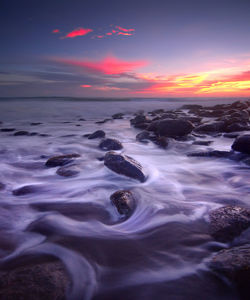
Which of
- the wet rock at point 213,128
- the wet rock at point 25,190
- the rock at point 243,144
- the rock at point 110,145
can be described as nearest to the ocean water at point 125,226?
the wet rock at point 25,190

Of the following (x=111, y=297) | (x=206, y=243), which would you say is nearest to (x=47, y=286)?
(x=111, y=297)

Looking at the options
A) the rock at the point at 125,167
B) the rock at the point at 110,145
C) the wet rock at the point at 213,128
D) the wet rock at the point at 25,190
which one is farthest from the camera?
the wet rock at the point at 213,128

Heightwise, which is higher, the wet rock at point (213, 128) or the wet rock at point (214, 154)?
the wet rock at point (213, 128)

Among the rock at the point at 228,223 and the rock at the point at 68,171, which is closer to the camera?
the rock at the point at 228,223

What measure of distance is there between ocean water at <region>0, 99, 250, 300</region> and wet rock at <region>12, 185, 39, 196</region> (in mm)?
37

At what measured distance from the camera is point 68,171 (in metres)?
3.19

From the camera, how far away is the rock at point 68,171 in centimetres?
312

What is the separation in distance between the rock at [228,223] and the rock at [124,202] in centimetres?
75

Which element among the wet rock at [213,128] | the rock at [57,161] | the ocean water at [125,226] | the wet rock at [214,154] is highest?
the wet rock at [213,128]

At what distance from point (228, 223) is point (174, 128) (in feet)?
14.8

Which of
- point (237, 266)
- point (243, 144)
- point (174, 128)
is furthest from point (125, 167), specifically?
point (174, 128)

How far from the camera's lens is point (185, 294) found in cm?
121

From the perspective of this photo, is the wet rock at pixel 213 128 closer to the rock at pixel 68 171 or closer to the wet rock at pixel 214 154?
the wet rock at pixel 214 154

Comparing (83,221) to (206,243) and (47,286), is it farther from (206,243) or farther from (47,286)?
(206,243)
